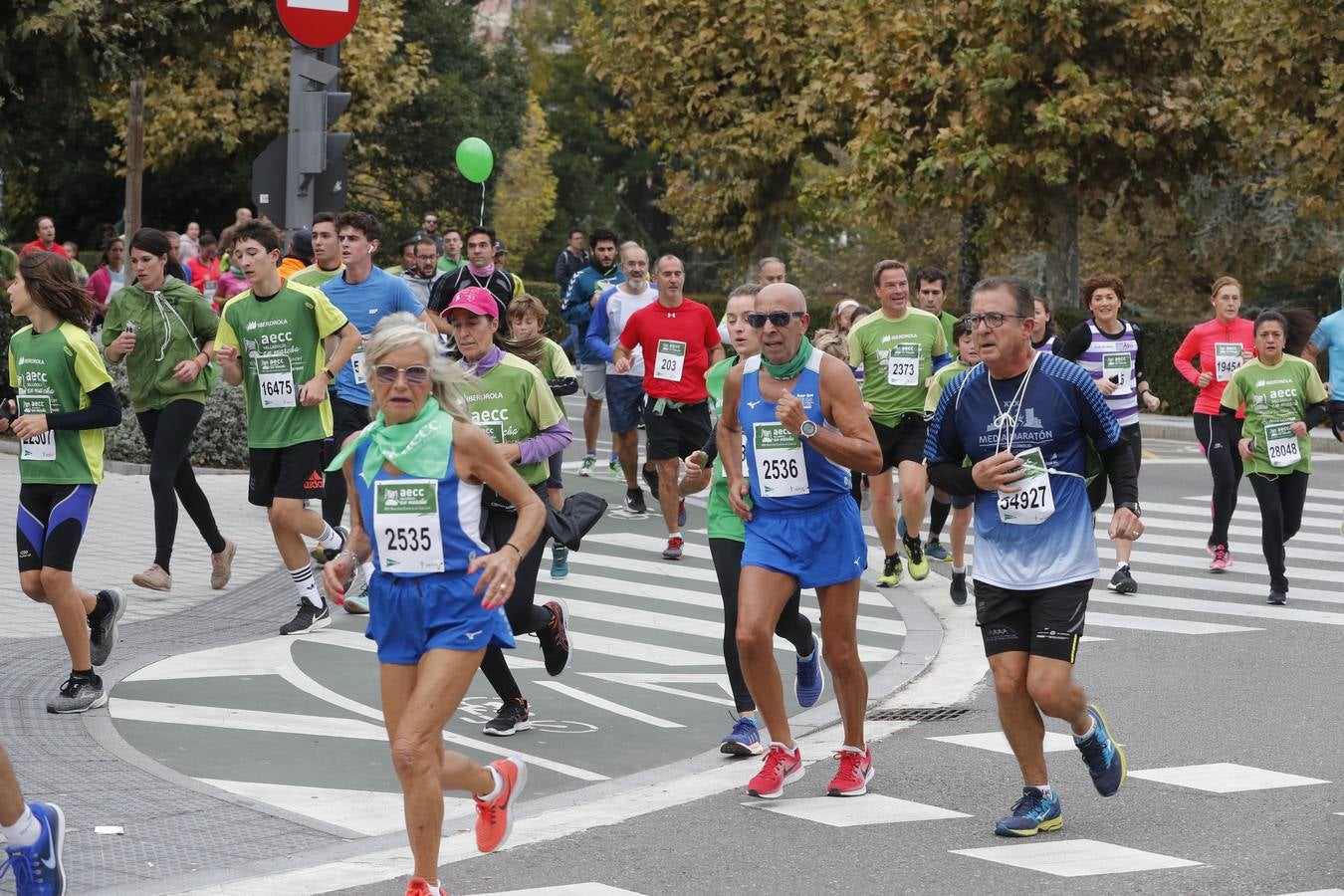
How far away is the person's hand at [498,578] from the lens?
5531mm

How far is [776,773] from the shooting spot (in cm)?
716

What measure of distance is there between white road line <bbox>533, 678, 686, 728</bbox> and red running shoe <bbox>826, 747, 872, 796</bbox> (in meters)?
1.51

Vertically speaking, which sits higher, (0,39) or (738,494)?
A: (0,39)

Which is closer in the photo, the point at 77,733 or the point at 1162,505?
the point at 77,733

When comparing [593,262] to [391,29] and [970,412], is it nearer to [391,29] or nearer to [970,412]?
[970,412]

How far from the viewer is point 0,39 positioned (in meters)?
18.6

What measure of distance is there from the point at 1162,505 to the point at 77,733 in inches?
485

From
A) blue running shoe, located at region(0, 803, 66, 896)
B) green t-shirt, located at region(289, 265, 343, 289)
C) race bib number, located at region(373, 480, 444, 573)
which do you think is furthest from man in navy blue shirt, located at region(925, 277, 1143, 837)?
green t-shirt, located at region(289, 265, 343, 289)

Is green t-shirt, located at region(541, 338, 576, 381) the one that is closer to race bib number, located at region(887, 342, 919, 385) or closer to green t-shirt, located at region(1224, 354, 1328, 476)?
race bib number, located at region(887, 342, 919, 385)

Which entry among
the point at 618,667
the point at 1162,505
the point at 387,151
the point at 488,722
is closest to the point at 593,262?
the point at 1162,505

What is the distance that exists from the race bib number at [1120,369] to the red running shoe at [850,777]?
20.4 ft

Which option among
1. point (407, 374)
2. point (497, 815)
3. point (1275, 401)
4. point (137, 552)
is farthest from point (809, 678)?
point (137, 552)

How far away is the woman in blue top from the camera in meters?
5.58

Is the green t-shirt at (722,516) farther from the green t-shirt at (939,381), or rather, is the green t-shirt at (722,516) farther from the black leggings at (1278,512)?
the black leggings at (1278,512)
